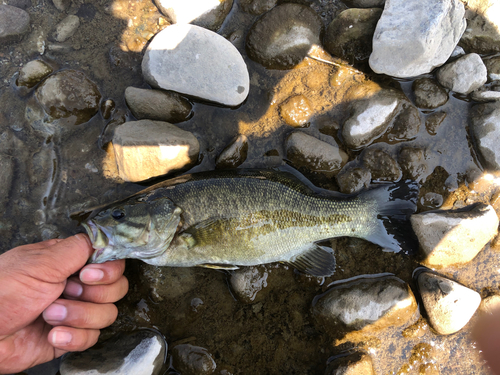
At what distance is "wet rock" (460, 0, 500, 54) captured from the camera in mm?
3496

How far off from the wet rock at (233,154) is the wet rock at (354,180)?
124 cm

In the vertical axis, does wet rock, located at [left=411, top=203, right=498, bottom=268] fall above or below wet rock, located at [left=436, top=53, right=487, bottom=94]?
below

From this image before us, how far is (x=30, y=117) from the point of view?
3520 mm

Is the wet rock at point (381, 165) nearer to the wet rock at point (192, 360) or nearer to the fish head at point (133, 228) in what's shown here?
the fish head at point (133, 228)

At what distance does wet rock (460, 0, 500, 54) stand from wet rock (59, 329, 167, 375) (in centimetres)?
511

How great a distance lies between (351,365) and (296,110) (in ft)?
10.0

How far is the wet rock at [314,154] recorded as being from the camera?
141 inches

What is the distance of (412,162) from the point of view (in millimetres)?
3629

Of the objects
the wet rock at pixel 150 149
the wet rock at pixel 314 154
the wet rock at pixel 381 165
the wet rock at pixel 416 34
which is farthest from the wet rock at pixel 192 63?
the wet rock at pixel 381 165

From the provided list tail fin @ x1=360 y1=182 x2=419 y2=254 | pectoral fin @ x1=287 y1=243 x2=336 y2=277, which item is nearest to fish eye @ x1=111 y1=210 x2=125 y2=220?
pectoral fin @ x1=287 y1=243 x2=336 y2=277

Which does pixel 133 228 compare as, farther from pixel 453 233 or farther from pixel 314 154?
pixel 453 233

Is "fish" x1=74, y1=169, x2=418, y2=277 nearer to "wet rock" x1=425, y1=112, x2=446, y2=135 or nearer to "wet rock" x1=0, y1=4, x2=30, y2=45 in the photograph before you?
"wet rock" x1=425, y1=112, x2=446, y2=135

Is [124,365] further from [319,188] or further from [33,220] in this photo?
[319,188]

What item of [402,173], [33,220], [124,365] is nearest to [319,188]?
[402,173]
